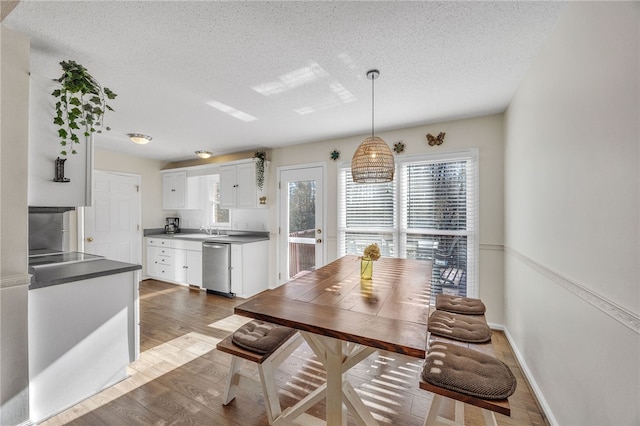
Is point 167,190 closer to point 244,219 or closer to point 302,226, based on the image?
point 244,219

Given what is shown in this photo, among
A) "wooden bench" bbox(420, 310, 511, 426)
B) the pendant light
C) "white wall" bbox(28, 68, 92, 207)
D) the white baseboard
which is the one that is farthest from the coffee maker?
the white baseboard

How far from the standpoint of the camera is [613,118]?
1.05 meters

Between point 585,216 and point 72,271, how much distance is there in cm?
312

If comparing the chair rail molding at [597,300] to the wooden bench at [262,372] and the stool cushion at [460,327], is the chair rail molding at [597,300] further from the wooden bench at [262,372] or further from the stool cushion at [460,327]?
the wooden bench at [262,372]

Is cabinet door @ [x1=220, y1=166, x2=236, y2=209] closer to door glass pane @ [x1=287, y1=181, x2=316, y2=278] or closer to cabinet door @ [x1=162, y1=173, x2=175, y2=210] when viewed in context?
door glass pane @ [x1=287, y1=181, x2=316, y2=278]

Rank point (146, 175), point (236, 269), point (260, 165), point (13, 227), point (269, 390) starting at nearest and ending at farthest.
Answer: point (13, 227), point (269, 390), point (236, 269), point (260, 165), point (146, 175)

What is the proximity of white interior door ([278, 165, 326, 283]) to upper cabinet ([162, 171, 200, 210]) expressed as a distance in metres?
2.03

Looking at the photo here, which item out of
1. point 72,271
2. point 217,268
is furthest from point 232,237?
point 72,271

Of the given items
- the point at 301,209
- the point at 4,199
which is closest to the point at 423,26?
the point at 4,199

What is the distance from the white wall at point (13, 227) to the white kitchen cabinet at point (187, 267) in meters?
2.92

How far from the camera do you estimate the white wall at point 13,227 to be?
1.47 meters

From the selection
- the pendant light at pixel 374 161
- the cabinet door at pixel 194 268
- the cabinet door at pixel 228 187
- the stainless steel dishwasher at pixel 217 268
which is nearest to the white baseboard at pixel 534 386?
the pendant light at pixel 374 161

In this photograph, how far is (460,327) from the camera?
174cm

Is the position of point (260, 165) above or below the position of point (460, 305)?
above
